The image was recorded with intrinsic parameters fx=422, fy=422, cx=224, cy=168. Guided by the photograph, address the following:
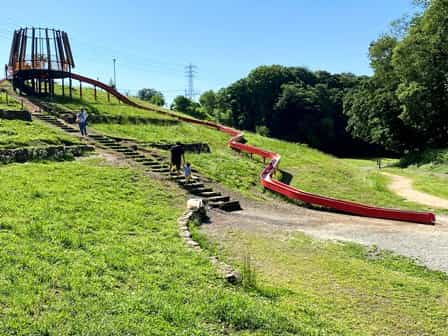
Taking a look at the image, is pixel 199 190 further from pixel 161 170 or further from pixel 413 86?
pixel 413 86

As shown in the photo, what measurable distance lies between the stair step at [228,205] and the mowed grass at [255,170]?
8.92 ft

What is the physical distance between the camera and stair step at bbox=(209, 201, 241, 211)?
13694mm

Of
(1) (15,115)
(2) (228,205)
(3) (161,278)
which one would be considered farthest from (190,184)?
(1) (15,115)

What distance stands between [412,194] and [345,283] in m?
13.5

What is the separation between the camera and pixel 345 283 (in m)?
7.64

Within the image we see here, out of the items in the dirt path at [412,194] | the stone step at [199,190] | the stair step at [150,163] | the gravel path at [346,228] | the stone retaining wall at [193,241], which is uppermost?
the stair step at [150,163]

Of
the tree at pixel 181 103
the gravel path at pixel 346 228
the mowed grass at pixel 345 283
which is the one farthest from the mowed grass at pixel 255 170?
the tree at pixel 181 103

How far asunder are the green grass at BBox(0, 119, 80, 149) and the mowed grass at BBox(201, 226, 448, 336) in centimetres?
947

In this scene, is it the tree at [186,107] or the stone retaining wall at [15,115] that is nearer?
the stone retaining wall at [15,115]

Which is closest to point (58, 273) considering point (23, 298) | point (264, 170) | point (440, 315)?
point (23, 298)

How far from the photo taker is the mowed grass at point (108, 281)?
5.07 metres

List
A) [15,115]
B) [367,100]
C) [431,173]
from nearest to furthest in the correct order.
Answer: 1. [15,115]
2. [431,173]
3. [367,100]

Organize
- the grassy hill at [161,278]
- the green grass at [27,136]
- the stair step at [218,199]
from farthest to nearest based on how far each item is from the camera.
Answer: the green grass at [27,136] < the stair step at [218,199] < the grassy hill at [161,278]

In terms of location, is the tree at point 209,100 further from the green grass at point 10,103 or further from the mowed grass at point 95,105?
the green grass at point 10,103
